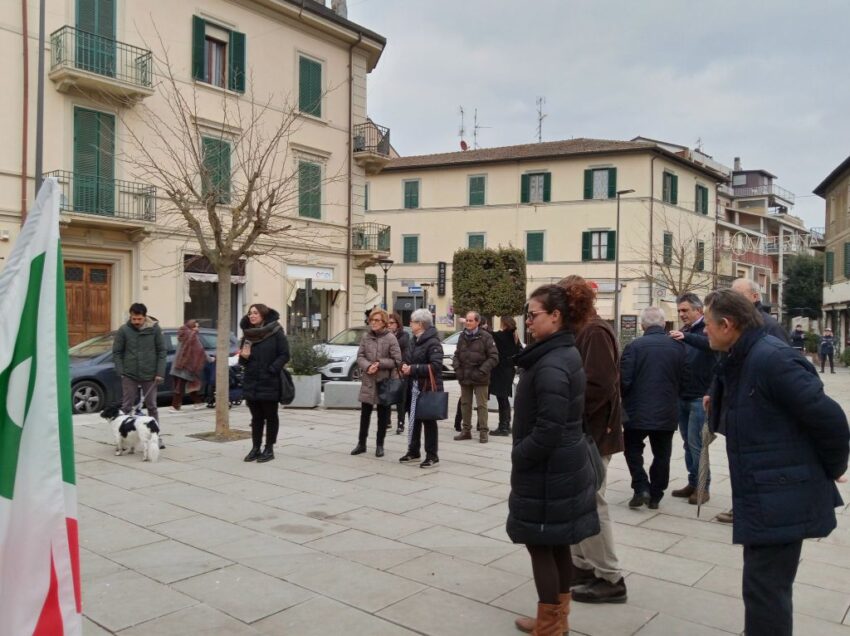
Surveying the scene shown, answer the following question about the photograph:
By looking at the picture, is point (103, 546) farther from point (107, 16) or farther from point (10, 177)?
point (107, 16)

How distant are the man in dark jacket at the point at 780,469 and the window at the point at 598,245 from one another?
3855 cm

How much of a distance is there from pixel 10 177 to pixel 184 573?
1589 cm

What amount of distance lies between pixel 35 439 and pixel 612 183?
40597 millimetres

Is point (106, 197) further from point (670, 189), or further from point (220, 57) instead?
point (670, 189)

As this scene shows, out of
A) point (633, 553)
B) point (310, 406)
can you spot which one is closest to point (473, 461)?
point (633, 553)

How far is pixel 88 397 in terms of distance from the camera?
480 inches

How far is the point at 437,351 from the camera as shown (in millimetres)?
8359

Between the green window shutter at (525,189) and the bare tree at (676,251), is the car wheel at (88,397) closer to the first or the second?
the bare tree at (676,251)

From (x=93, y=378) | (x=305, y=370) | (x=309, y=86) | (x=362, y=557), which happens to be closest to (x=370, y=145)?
(x=309, y=86)

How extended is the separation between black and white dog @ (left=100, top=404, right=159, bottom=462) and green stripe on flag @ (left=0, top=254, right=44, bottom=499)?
259 inches

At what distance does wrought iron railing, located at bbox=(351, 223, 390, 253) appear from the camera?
26.3m

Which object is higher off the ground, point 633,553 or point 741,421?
point 741,421

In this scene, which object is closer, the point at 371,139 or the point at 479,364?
the point at 479,364

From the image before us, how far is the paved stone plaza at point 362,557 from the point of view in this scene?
4.01 m
